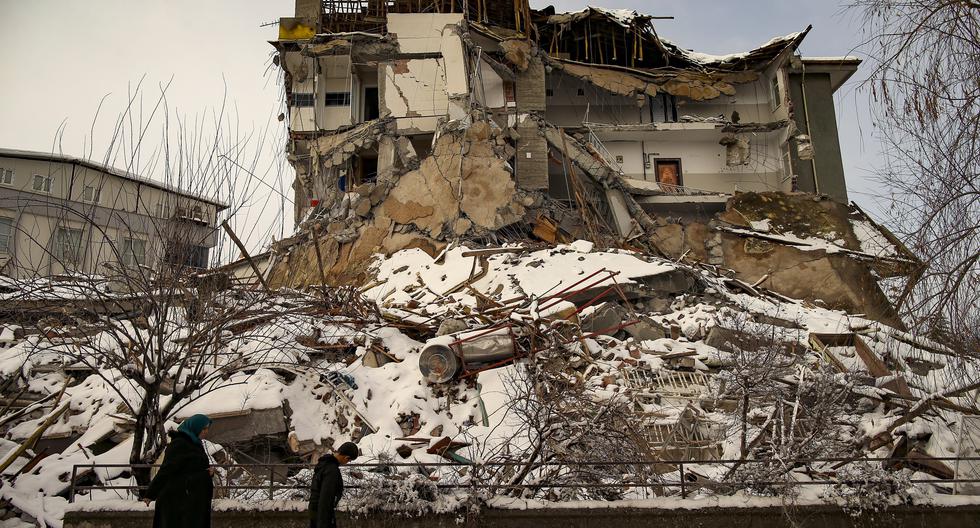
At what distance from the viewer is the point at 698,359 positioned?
32.8 ft

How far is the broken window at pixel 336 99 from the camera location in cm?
2169

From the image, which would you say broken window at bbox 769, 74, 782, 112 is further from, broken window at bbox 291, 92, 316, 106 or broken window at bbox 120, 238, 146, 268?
broken window at bbox 120, 238, 146, 268

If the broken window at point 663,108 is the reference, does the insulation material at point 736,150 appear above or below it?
below

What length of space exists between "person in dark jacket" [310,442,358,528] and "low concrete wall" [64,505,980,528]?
0.67 metres

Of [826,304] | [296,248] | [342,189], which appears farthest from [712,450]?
[342,189]

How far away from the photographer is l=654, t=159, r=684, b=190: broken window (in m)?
23.4

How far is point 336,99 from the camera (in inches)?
857

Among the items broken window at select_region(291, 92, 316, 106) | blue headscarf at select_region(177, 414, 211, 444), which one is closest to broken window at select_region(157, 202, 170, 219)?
blue headscarf at select_region(177, 414, 211, 444)

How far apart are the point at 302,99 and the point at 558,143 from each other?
858 cm

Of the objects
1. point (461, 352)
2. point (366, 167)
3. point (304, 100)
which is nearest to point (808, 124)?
point (366, 167)

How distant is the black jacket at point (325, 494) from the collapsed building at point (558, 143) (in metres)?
9.53

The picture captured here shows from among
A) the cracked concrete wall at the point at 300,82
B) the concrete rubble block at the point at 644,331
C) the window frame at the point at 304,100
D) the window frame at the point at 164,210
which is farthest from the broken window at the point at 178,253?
the window frame at the point at 304,100

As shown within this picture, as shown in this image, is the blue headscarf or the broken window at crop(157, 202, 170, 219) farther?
the broken window at crop(157, 202, 170, 219)

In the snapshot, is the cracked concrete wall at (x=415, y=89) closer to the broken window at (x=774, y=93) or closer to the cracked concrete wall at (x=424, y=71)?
the cracked concrete wall at (x=424, y=71)
